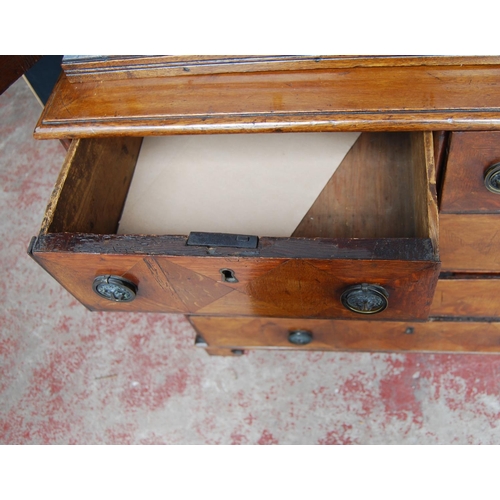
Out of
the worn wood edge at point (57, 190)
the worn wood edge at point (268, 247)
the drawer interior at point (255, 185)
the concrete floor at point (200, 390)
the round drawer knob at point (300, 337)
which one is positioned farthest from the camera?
the concrete floor at point (200, 390)

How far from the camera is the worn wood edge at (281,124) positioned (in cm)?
71

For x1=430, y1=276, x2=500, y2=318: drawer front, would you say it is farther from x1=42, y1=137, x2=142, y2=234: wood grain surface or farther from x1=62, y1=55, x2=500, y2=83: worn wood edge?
x1=42, y1=137, x2=142, y2=234: wood grain surface

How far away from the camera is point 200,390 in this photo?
130cm

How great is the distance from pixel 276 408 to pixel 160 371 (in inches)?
12.0

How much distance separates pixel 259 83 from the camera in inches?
31.4

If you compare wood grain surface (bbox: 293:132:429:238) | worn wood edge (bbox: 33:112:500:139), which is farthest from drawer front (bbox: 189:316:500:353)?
worn wood edge (bbox: 33:112:500:139)

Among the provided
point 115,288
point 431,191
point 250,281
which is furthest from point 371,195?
point 115,288

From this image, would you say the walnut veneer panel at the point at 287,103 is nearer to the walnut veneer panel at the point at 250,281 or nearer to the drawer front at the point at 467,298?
the walnut veneer panel at the point at 250,281

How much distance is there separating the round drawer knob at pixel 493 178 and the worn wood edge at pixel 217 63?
0.15m

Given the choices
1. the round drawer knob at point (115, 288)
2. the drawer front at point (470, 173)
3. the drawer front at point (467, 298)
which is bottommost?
the round drawer knob at point (115, 288)

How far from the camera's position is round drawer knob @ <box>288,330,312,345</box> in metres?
1.07

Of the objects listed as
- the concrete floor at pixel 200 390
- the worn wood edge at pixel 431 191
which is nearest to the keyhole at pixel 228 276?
the worn wood edge at pixel 431 191

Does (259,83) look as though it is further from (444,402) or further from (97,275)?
(444,402)

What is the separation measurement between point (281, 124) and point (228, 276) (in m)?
0.23
